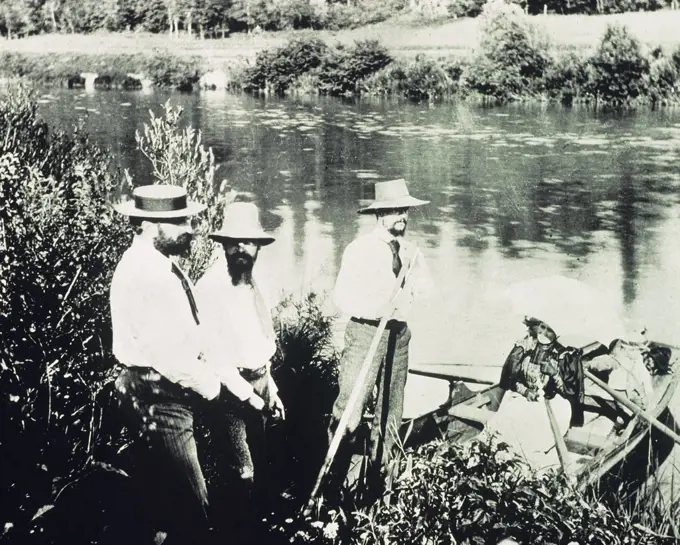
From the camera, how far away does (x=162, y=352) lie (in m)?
2.91

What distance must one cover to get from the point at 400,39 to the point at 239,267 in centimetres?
384

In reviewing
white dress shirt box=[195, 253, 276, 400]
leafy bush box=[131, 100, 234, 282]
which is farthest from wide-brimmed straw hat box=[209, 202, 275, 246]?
leafy bush box=[131, 100, 234, 282]

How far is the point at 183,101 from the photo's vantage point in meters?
7.89

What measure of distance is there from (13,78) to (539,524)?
24.7ft

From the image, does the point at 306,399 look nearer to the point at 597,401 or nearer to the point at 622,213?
the point at 597,401

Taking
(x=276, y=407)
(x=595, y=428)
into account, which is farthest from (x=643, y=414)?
(x=276, y=407)

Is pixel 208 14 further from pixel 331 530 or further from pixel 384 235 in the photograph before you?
pixel 331 530

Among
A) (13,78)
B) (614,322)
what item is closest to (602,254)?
(614,322)

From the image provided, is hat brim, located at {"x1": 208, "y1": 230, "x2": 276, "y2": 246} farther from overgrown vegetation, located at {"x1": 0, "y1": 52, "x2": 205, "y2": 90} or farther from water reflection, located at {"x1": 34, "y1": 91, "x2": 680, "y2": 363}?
overgrown vegetation, located at {"x1": 0, "y1": 52, "x2": 205, "y2": 90}

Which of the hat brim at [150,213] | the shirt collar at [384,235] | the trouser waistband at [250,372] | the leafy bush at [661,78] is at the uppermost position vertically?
the leafy bush at [661,78]

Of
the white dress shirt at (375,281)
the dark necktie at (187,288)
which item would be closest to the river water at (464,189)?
the white dress shirt at (375,281)

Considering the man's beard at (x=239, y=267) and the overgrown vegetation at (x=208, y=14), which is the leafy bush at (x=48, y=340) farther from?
the overgrown vegetation at (x=208, y=14)

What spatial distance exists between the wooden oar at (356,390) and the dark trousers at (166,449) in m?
0.71

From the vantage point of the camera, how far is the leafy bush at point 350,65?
6656 millimetres
